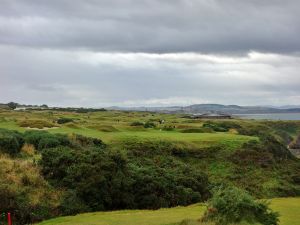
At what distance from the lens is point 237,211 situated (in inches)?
753

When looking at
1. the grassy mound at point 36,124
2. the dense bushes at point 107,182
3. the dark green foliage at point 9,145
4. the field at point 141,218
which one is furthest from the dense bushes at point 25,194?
the grassy mound at point 36,124

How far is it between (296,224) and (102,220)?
8613 millimetres

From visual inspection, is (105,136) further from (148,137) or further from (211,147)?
(211,147)

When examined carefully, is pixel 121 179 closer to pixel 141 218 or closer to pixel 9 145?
pixel 141 218

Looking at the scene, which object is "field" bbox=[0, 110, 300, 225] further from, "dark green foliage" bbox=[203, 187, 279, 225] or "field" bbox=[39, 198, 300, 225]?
"dark green foliage" bbox=[203, 187, 279, 225]

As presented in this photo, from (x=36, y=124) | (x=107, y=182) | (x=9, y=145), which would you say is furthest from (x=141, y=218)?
(x=36, y=124)

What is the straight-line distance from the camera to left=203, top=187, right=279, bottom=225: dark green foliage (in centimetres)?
1916

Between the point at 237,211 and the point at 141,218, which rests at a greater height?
the point at 237,211

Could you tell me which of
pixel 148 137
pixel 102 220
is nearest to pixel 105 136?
pixel 148 137

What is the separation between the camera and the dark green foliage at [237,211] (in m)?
19.2

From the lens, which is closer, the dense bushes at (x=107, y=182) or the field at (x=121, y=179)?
the field at (x=121, y=179)

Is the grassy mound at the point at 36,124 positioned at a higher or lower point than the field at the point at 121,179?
higher

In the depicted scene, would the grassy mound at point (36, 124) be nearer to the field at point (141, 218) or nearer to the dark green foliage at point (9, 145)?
the dark green foliage at point (9, 145)

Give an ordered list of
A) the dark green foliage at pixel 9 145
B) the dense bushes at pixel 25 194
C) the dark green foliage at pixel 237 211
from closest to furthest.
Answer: the dark green foliage at pixel 237 211, the dense bushes at pixel 25 194, the dark green foliage at pixel 9 145
